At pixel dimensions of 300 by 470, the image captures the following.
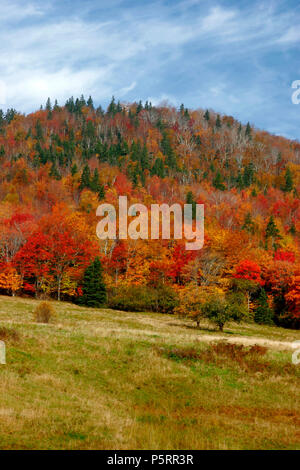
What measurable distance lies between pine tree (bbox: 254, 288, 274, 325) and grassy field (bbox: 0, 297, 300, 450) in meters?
35.6

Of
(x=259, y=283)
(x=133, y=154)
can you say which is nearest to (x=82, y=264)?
(x=259, y=283)

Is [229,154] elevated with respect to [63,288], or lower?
elevated

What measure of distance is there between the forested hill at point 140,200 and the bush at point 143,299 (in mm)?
5492

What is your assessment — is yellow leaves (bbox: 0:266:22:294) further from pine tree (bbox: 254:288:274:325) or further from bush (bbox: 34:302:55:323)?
pine tree (bbox: 254:288:274:325)

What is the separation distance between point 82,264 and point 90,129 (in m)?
130

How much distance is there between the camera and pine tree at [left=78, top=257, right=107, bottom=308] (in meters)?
59.1

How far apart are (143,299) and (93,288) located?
817 cm

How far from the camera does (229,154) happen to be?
188875 millimetres

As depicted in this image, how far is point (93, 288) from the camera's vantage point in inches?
2339

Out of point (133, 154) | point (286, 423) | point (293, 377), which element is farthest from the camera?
point (133, 154)

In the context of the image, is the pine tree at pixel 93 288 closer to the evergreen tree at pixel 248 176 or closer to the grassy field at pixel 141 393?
the grassy field at pixel 141 393

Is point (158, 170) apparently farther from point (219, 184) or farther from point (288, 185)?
point (288, 185)
